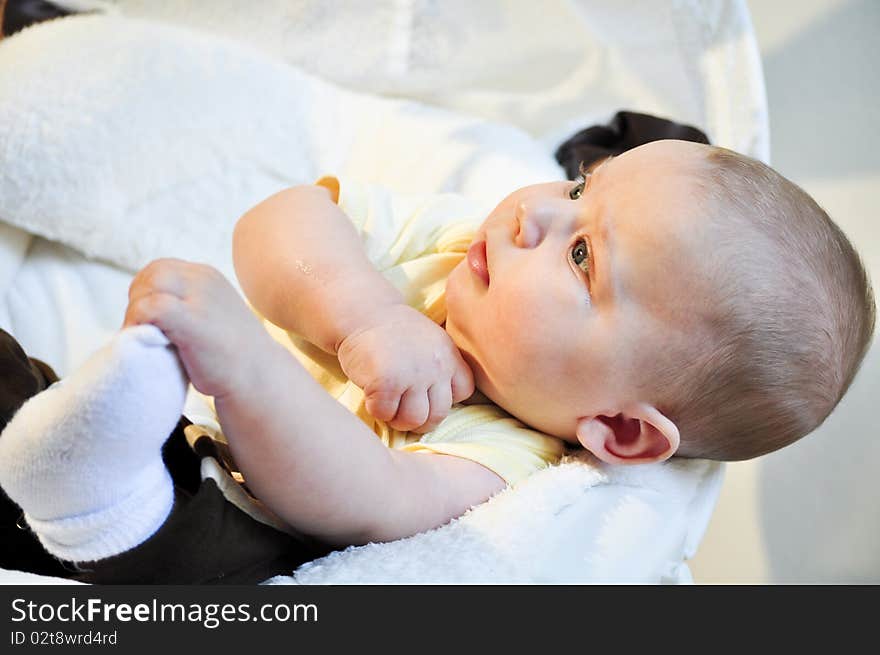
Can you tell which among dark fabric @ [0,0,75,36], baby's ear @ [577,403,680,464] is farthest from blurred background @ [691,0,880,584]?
dark fabric @ [0,0,75,36]

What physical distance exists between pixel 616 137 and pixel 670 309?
0.66m

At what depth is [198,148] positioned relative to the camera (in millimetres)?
1267

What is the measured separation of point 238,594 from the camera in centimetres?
68

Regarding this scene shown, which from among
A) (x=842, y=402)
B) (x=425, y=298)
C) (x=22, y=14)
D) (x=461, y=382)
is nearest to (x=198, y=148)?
(x=22, y=14)

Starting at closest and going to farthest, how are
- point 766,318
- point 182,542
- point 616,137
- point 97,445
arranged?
point 97,445 → point 182,542 → point 766,318 → point 616,137

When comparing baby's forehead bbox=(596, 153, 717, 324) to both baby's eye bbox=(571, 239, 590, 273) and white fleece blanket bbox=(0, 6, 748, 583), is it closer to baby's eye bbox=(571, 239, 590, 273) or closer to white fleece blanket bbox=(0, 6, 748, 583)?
baby's eye bbox=(571, 239, 590, 273)

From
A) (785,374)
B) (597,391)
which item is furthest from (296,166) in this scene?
(785,374)

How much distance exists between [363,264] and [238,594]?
355mm

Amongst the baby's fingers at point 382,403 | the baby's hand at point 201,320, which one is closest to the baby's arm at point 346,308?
the baby's fingers at point 382,403

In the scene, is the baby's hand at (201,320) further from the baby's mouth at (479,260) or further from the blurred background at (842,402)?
the blurred background at (842,402)

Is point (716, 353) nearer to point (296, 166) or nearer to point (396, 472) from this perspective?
point (396, 472)

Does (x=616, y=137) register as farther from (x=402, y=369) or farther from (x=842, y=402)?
(x=402, y=369)

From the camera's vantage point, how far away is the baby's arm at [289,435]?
0.59 metres

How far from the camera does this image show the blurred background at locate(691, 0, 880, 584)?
4.35ft
